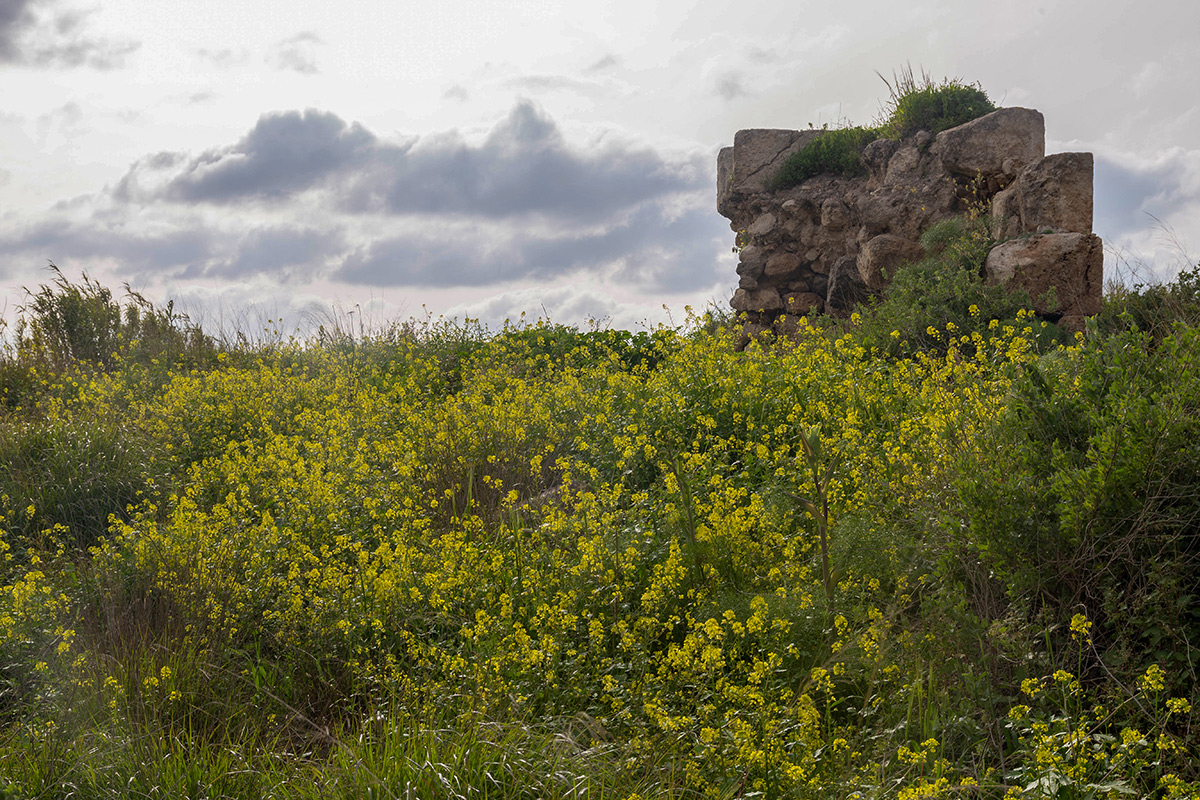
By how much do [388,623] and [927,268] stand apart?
8787mm

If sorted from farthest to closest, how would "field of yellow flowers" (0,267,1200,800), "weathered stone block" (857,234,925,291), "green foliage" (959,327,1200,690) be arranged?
"weathered stone block" (857,234,925,291) < "green foliage" (959,327,1200,690) < "field of yellow flowers" (0,267,1200,800)

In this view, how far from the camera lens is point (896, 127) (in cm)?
1323

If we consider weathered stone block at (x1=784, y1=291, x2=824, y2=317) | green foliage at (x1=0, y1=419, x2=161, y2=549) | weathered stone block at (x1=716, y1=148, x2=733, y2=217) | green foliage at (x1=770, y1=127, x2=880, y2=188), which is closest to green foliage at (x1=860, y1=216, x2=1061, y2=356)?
weathered stone block at (x1=784, y1=291, x2=824, y2=317)

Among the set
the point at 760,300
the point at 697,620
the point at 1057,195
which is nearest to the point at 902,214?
the point at 1057,195

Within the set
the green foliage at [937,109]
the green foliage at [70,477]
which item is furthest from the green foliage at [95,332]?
the green foliage at [937,109]

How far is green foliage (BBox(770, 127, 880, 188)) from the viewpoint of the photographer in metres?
13.6

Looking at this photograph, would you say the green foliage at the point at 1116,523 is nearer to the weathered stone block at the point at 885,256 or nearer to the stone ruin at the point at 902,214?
the stone ruin at the point at 902,214

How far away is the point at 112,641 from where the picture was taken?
3.95 meters

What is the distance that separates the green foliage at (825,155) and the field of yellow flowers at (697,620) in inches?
331

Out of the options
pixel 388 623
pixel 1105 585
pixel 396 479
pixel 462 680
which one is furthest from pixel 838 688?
pixel 396 479

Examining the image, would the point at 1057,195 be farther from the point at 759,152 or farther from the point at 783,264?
the point at 759,152

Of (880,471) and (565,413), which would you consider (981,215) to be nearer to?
(565,413)

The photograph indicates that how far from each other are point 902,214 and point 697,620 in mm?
9901

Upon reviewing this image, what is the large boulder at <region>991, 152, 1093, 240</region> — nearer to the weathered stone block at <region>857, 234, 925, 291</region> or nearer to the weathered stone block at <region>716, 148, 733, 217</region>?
the weathered stone block at <region>857, 234, 925, 291</region>
